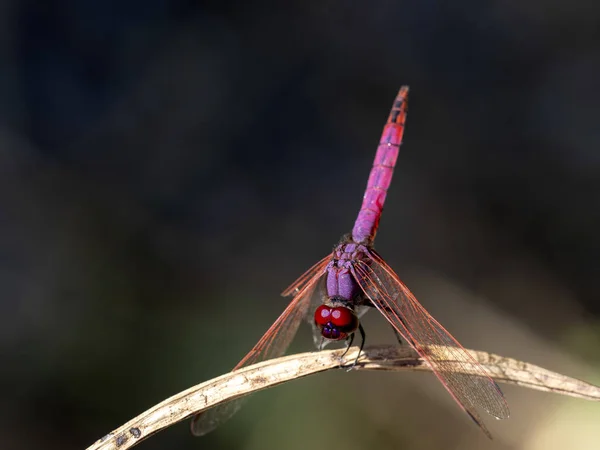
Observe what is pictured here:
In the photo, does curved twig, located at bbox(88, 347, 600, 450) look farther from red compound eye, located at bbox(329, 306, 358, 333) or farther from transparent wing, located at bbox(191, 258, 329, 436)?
transparent wing, located at bbox(191, 258, 329, 436)

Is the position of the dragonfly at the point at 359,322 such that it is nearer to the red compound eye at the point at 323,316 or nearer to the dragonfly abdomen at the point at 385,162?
the red compound eye at the point at 323,316

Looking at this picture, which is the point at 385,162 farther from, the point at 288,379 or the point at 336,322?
the point at 288,379

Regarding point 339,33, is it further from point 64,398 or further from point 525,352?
point 64,398

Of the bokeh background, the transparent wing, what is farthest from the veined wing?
the bokeh background

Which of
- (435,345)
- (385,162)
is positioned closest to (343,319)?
(435,345)

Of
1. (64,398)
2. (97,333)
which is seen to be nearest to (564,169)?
(97,333)
